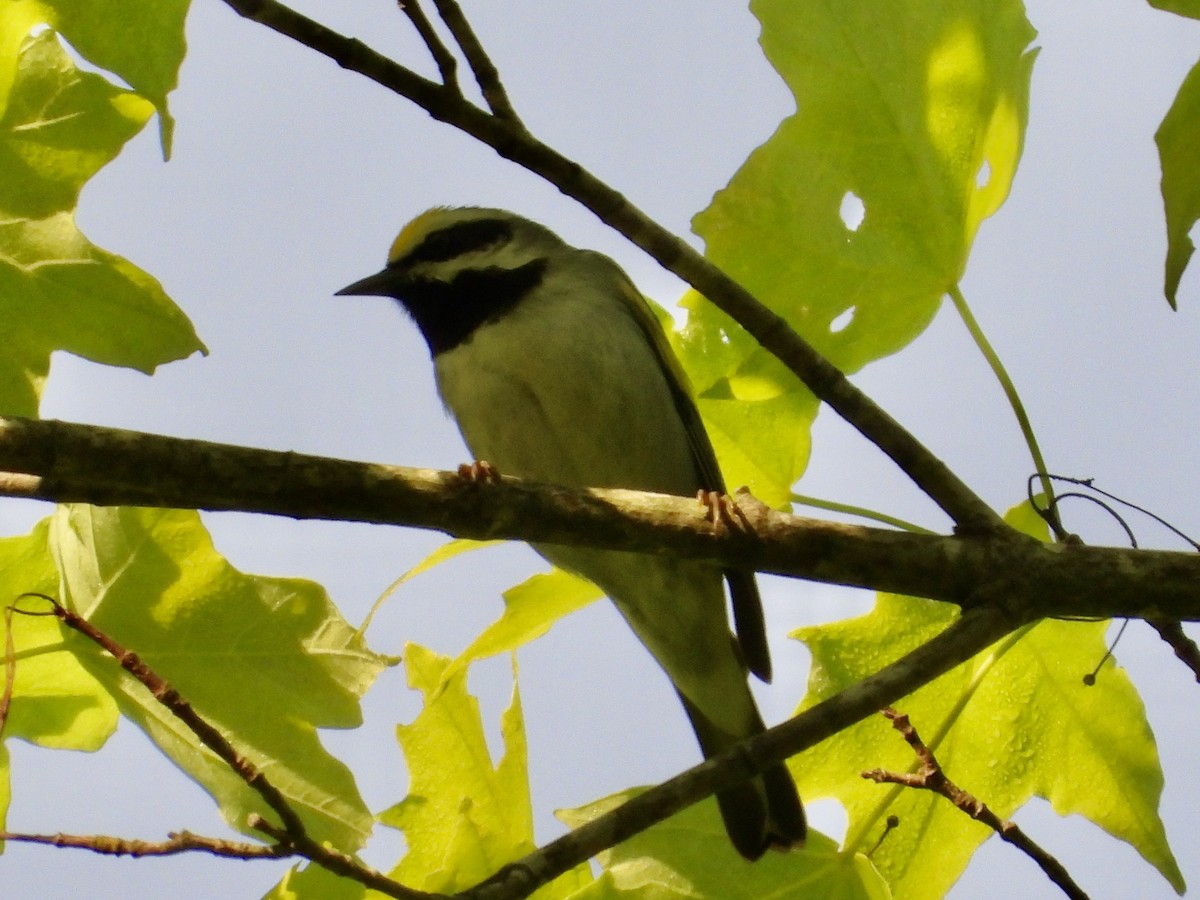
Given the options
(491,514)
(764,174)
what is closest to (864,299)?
(764,174)

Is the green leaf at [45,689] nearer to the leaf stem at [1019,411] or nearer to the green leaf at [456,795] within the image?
the green leaf at [456,795]

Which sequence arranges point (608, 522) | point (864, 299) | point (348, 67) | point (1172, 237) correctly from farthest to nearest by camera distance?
point (864, 299) < point (608, 522) < point (348, 67) < point (1172, 237)

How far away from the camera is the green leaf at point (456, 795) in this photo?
218 cm

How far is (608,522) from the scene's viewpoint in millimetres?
2105

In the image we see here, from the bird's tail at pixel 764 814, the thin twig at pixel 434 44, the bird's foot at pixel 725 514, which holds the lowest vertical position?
the bird's tail at pixel 764 814

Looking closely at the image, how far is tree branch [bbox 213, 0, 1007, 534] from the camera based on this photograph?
2.06m

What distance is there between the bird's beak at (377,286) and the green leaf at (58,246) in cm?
176

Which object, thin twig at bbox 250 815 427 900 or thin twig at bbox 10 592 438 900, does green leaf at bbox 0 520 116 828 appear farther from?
thin twig at bbox 250 815 427 900

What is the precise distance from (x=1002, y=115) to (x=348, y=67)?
4.03 feet

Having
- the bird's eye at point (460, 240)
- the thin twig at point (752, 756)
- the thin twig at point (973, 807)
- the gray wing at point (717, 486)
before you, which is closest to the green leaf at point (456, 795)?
the thin twig at point (752, 756)

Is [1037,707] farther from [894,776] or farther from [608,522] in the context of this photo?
[608,522]

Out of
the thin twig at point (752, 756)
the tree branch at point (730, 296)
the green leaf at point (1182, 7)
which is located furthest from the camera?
the tree branch at point (730, 296)

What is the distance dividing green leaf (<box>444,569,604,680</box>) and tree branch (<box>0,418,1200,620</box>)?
38 centimetres

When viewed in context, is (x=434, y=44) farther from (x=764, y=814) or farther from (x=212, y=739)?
(x=764, y=814)
